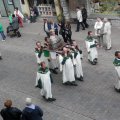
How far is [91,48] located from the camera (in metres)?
17.0

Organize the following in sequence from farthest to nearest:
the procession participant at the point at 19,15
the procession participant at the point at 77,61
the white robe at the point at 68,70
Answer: the procession participant at the point at 19,15, the procession participant at the point at 77,61, the white robe at the point at 68,70

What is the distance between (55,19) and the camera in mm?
25391

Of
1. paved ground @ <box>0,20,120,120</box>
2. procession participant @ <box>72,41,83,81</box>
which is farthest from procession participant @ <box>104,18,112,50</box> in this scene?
procession participant @ <box>72,41,83,81</box>

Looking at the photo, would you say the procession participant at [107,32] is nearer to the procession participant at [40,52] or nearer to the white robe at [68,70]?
the procession participant at [40,52]

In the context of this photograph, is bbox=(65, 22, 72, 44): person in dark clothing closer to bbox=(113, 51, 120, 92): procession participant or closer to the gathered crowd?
the gathered crowd

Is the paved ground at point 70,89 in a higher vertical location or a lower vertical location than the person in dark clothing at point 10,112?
lower

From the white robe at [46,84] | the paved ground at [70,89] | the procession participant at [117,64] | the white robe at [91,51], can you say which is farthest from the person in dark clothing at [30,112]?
the white robe at [91,51]

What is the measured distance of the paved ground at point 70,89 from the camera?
13.5m

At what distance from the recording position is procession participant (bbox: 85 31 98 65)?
16844 mm

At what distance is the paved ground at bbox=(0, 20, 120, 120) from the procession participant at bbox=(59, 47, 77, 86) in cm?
37

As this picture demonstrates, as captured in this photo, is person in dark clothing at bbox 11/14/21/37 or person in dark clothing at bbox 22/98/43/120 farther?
person in dark clothing at bbox 11/14/21/37

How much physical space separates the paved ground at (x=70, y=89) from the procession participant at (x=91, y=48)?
29 centimetres

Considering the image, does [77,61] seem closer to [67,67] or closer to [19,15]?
[67,67]

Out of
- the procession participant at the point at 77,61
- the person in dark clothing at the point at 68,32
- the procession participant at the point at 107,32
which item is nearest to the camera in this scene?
the procession participant at the point at 77,61
